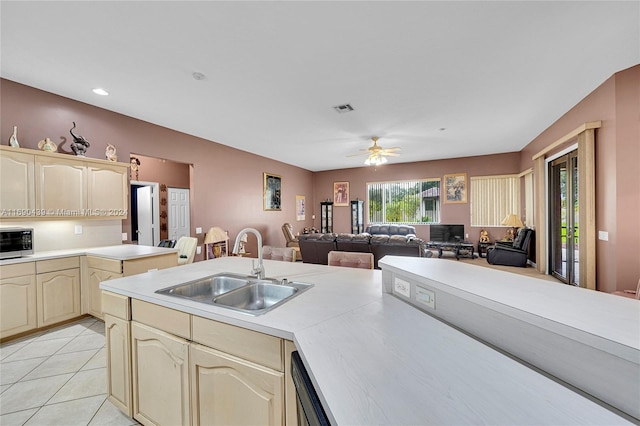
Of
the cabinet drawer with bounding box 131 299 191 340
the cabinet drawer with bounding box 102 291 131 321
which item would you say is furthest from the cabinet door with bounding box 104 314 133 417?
the cabinet drawer with bounding box 131 299 191 340

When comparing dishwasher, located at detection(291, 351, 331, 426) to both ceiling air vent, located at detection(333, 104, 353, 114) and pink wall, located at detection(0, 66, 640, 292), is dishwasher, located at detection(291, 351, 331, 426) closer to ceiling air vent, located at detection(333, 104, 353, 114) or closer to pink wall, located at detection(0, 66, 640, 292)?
ceiling air vent, located at detection(333, 104, 353, 114)

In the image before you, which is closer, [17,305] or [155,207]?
[17,305]

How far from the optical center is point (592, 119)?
10.7 feet

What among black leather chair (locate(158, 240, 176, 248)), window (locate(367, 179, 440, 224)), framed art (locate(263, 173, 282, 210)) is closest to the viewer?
black leather chair (locate(158, 240, 176, 248))

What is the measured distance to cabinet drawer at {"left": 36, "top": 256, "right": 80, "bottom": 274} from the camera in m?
2.75

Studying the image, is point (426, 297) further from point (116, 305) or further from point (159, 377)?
point (116, 305)

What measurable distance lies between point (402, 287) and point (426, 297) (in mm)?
169

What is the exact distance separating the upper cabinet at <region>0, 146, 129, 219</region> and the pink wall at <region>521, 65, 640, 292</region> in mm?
6063

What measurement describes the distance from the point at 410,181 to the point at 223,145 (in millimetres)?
5371

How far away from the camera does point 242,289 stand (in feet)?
5.38

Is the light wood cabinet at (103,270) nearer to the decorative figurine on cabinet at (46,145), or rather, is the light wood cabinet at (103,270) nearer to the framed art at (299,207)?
the decorative figurine on cabinet at (46,145)

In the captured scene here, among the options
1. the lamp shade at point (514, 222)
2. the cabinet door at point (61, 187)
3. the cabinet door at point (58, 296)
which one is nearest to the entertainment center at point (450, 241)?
the lamp shade at point (514, 222)

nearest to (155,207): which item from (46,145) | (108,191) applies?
(108,191)

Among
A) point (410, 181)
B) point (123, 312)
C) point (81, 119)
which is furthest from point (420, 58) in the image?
point (410, 181)
